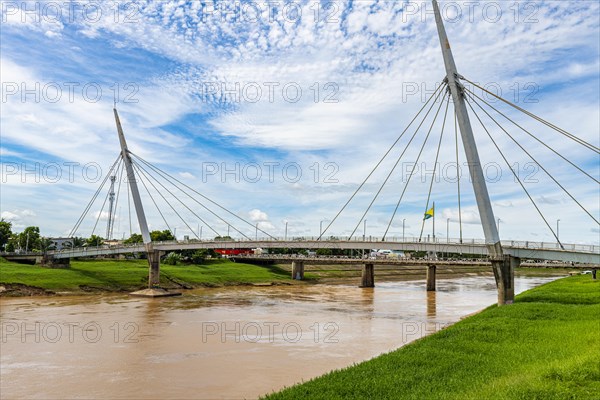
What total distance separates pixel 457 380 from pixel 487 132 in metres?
27.7

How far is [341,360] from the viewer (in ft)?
75.9

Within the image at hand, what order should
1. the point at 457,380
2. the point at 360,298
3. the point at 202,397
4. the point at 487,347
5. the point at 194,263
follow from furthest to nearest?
the point at 194,263, the point at 360,298, the point at 487,347, the point at 202,397, the point at 457,380

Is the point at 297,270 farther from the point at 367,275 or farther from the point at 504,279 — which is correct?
the point at 504,279

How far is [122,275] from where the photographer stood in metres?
65.4

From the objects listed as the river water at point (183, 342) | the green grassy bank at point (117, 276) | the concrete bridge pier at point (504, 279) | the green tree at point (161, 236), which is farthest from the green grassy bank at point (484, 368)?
the green tree at point (161, 236)

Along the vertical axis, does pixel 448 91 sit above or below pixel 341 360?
above

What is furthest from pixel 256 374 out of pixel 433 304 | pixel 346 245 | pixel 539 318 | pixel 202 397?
pixel 433 304

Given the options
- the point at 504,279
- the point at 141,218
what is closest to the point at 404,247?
the point at 504,279

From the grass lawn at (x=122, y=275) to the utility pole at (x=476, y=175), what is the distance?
43838 mm

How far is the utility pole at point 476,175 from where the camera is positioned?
3731cm

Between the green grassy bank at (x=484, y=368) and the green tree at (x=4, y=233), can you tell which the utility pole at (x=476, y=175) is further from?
the green tree at (x=4, y=233)

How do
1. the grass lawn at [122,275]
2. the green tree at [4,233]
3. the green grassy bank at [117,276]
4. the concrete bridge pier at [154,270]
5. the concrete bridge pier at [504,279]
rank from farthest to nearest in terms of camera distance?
the green tree at [4,233], the concrete bridge pier at [154,270], the grass lawn at [122,275], the green grassy bank at [117,276], the concrete bridge pier at [504,279]

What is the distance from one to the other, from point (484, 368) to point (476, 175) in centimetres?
2379

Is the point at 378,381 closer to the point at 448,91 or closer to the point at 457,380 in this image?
the point at 457,380
